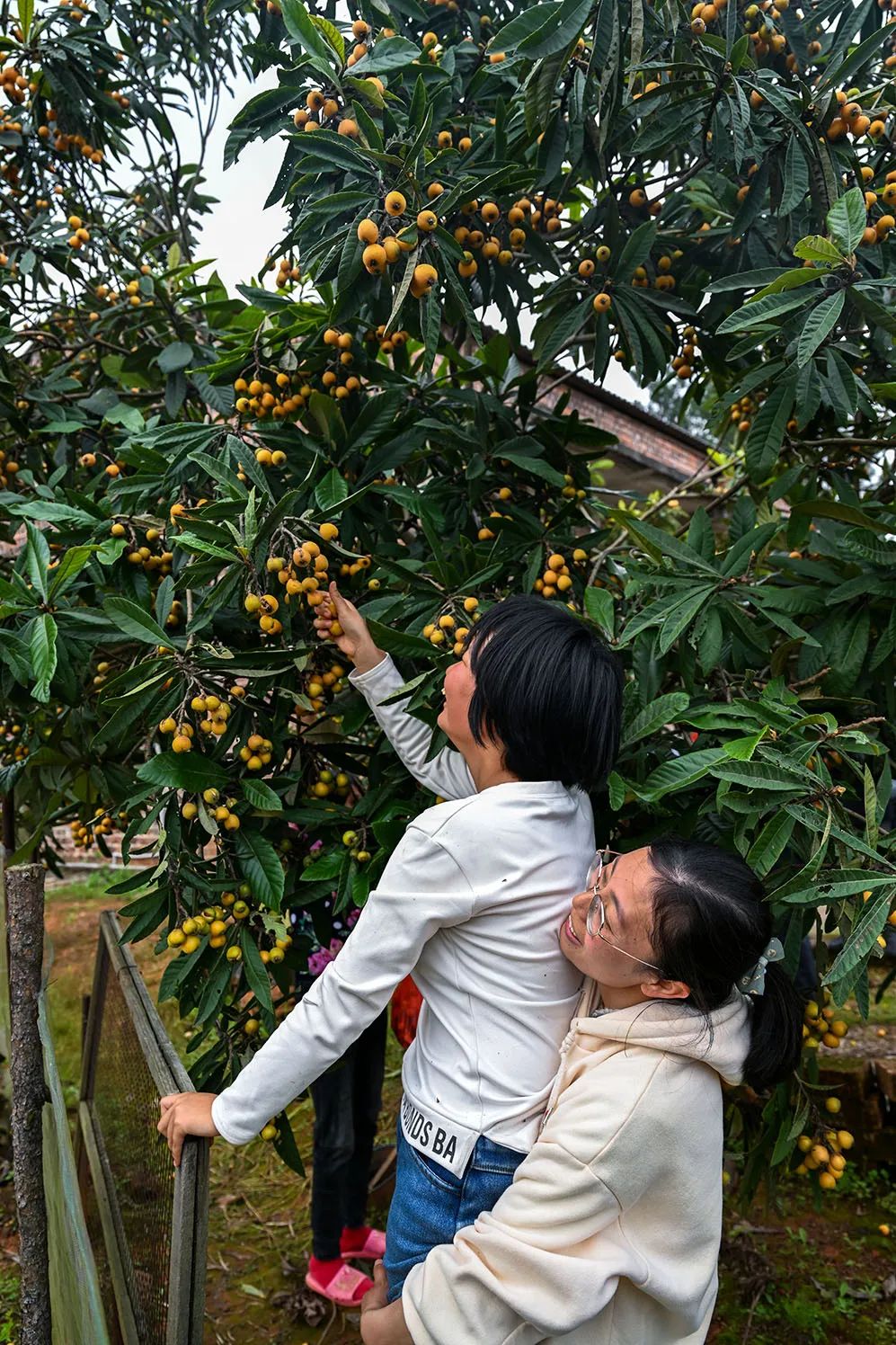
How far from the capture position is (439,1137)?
4.12ft

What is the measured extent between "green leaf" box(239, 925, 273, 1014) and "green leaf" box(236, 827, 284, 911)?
7 cm

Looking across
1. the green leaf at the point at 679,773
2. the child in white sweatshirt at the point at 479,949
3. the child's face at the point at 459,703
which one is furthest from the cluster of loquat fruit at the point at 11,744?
the green leaf at the point at 679,773

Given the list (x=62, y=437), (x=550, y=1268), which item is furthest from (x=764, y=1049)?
(x=62, y=437)

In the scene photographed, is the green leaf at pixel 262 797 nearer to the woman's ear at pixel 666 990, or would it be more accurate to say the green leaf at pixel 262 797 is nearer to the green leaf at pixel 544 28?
the woman's ear at pixel 666 990

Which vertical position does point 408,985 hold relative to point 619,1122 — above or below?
below

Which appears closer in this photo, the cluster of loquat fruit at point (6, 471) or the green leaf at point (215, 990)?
the green leaf at point (215, 990)

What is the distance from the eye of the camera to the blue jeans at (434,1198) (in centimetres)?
122

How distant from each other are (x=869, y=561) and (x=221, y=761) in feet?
4.11

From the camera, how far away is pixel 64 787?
6.73 feet

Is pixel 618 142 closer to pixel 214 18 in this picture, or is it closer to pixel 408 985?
pixel 214 18

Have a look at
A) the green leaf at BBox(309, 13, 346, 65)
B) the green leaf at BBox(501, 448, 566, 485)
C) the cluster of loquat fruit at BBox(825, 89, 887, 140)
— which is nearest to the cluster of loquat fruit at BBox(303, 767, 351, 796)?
the green leaf at BBox(501, 448, 566, 485)

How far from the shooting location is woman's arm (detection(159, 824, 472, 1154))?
47.6 inches

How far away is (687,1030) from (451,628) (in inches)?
32.0

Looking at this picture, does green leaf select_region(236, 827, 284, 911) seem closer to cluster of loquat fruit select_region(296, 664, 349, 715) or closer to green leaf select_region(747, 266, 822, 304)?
cluster of loquat fruit select_region(296, 664, 349, 715)
